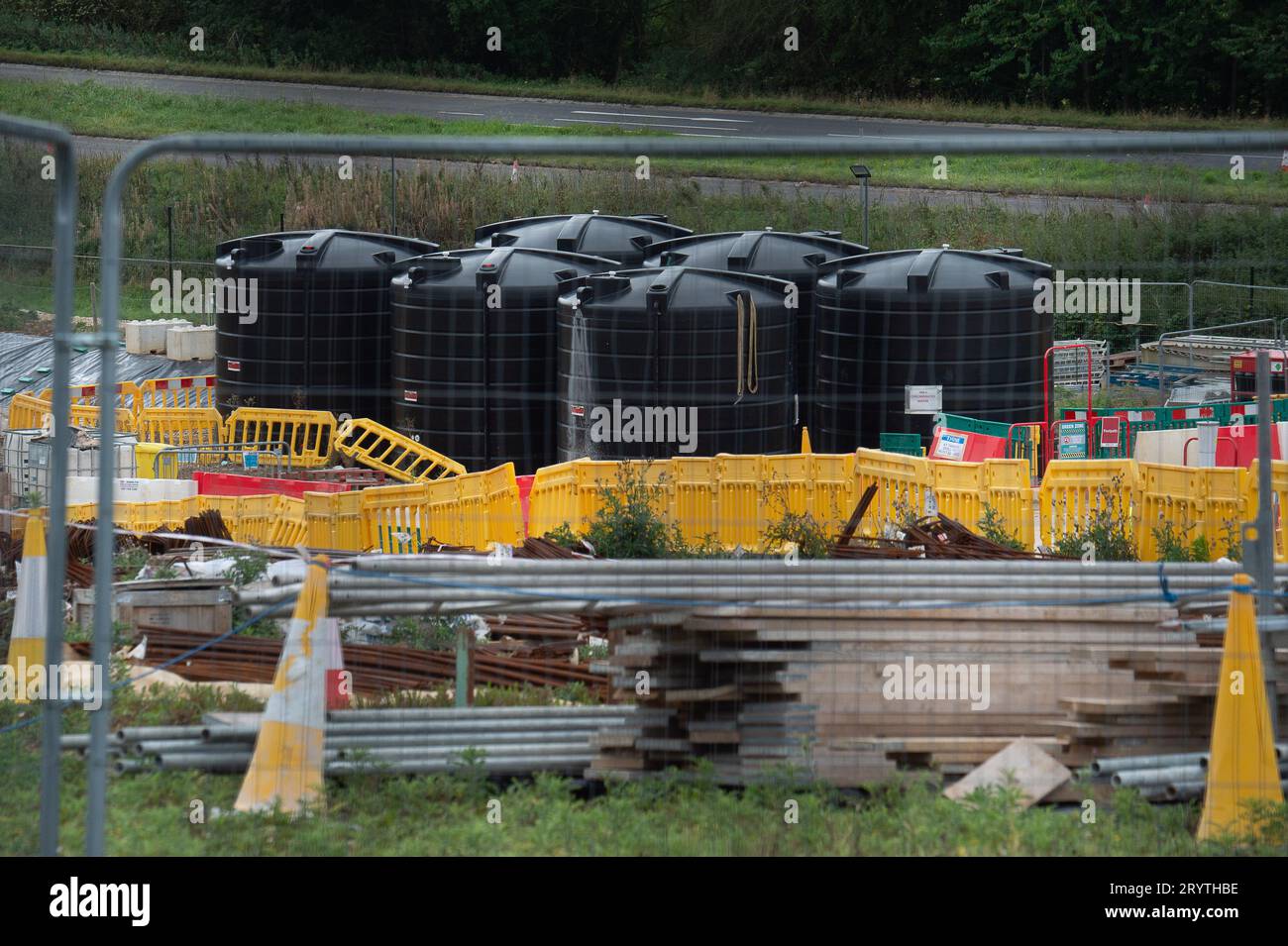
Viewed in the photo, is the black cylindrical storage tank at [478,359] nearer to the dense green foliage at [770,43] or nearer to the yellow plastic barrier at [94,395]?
the yellow plastic barrier at [94,395]

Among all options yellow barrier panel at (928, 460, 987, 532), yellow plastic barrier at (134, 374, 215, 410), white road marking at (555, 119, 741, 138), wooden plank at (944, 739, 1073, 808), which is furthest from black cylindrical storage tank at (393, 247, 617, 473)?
white road marking at (555, 119, 741, 138)

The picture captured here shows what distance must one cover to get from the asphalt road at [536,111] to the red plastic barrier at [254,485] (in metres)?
25.2

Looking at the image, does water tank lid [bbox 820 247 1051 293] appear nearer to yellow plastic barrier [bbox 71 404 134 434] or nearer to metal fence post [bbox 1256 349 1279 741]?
yellow plastic barrier [bbox 71 404 134 434]

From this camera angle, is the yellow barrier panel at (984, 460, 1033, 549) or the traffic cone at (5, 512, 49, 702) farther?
the yellow barrier panel at (984, 460, 1033, 549)

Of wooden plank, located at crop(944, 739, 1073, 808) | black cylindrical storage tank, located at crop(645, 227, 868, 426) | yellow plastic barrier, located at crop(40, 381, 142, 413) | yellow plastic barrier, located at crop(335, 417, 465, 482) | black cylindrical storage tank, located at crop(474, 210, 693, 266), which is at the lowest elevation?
wooden plank, located at crop(944, 739, 1073, 808)

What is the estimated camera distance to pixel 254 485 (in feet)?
46.7

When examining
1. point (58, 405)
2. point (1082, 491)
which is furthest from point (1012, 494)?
point (58, 405)

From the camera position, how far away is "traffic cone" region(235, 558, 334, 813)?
6.51m

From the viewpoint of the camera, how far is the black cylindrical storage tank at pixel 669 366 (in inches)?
570

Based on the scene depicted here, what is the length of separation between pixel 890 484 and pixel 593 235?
23.5ft

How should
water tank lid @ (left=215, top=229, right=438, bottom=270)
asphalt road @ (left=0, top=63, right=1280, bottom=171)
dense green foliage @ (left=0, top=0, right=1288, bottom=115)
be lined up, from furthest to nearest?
asphalt road @ (left=0, top=63, right=1280, bottom=171) < dense green foliage @ (left=0, top=0, right=1288, bottom=115) < water tank lid @ (left=215, top=229, right=438, bottom=270)

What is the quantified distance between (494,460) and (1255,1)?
29840 millimetres

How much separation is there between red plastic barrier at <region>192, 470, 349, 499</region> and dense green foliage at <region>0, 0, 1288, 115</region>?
29.2 m

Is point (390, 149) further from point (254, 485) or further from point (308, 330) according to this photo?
point (308, 330)
